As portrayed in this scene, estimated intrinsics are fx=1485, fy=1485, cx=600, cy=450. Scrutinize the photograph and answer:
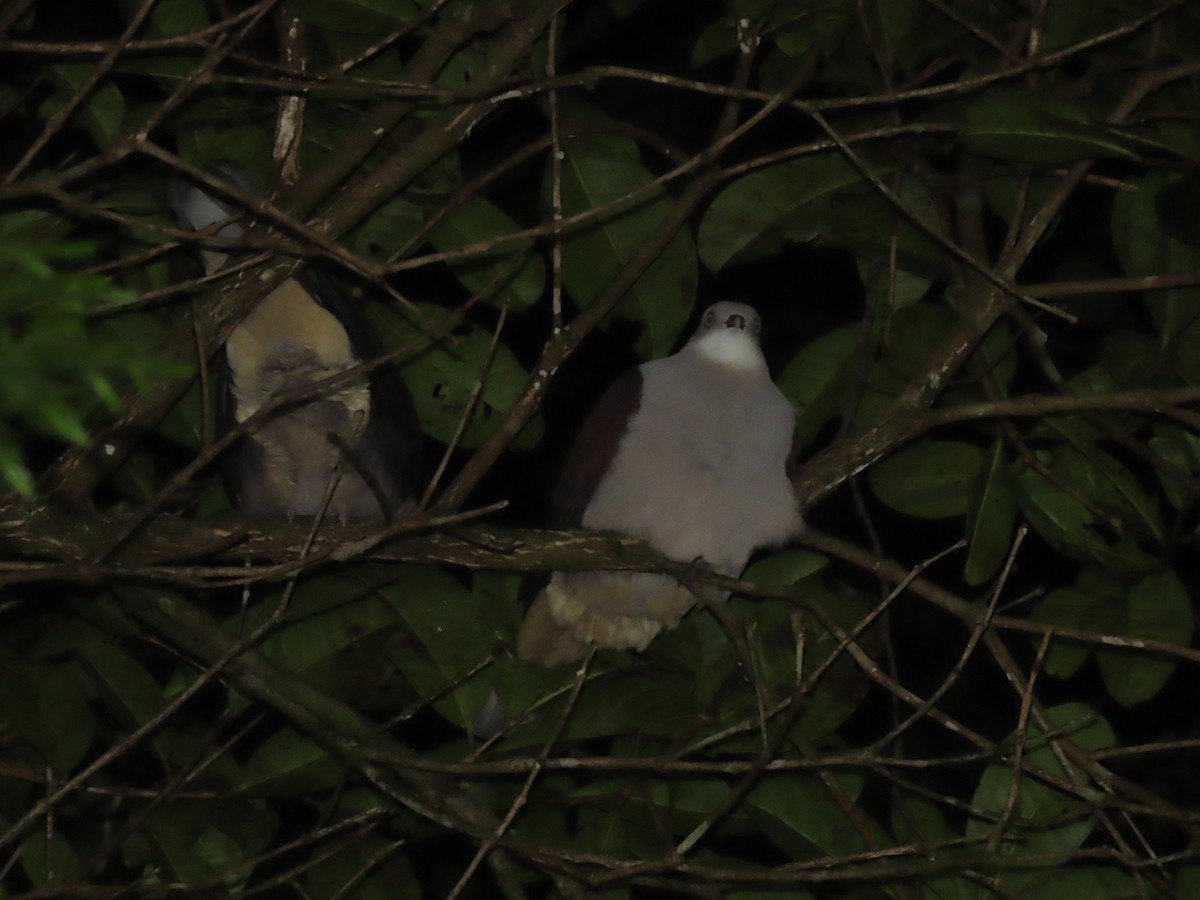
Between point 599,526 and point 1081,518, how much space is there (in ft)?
3.44

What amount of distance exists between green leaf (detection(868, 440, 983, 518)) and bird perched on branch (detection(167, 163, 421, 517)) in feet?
3.18


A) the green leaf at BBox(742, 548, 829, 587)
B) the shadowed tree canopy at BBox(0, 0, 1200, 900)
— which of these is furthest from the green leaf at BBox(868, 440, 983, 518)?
the green leaf at BBox(742, 548, 829, 587)

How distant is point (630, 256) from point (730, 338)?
70 cm

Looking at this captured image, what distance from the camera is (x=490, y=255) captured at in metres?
2.81

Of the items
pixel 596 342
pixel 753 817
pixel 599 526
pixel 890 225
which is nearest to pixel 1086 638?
pixel 753 817

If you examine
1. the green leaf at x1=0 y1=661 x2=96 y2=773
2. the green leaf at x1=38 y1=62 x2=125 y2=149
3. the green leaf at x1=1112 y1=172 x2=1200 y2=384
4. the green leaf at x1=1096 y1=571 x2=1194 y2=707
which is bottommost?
the green leaf at x1=1096 y1=571 x2=1194 y2=707

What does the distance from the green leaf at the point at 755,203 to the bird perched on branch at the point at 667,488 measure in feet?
1.69

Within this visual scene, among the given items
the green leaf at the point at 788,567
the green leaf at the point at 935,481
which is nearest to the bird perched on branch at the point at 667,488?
the green leaf at the point at 788,567

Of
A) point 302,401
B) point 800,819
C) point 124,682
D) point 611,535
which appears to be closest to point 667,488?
point 611,535

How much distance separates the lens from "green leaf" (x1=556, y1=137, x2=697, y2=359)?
279 cm

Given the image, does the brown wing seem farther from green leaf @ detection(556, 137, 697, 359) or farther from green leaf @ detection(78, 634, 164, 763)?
green leaf @ detection(78, 634, 164, 763)

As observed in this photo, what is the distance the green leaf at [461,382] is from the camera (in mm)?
2789

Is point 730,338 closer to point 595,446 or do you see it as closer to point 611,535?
point 595,446

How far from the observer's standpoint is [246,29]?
6.57ft
